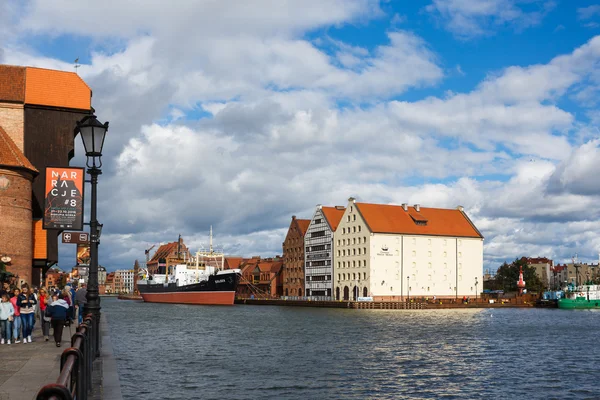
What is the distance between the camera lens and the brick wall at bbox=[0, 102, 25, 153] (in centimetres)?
5216

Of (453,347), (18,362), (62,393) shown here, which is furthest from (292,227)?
(62,393)

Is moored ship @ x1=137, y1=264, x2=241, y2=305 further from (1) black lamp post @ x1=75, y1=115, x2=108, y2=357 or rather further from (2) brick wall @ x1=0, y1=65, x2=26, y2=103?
(1) black lamp post @ x1=75, y1=115, x2=108, y2=357

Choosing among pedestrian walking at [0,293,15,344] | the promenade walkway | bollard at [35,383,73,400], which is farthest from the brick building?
bollard at [35,383,73,400]

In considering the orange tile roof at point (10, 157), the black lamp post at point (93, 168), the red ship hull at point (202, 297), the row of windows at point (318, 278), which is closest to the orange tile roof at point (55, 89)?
the orange tile roof at point (10, 157)

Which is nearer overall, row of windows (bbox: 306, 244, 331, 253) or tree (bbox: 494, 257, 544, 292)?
row of windows (bbox: 306, 244, 331, 253)

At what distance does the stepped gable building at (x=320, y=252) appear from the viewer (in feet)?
427

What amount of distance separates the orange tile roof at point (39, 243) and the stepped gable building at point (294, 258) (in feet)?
291

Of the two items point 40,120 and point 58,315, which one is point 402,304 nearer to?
point 40,120

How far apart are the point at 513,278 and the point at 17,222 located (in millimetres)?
140159

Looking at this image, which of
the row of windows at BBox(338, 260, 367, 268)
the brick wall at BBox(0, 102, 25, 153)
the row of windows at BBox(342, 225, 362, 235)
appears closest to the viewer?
the brick wall at BBox(0, 102, 25, 153)

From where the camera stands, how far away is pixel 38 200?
51.5 m

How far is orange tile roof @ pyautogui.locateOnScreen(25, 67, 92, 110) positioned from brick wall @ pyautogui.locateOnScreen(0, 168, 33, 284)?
1037 centimetres

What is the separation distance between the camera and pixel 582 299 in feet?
418

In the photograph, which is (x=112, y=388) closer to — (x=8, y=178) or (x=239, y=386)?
(x=239, y=386)
